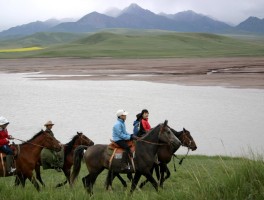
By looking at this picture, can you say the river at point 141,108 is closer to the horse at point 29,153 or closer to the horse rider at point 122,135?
the horse rider at point 122,135

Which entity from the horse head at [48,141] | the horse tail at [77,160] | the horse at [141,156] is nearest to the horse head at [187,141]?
the horse at [141,156]

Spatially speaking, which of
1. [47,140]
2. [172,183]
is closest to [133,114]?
[172,183]

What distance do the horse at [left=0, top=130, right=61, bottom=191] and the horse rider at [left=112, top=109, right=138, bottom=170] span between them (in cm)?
184

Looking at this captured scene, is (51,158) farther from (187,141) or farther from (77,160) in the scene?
(187,141)

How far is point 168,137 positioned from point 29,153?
12.6ft

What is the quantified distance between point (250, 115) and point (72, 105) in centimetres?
1442

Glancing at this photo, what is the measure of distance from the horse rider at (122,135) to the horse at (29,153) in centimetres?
184

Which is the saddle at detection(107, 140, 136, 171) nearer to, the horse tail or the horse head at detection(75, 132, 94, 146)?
the horse tail

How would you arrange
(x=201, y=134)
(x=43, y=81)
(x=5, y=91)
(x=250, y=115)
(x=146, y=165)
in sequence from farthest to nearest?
(x=43, y=81), (x=5, y=91), (x=250, y=115), (x=201, y=134), (x=146, y=165)

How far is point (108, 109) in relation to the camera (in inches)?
1257

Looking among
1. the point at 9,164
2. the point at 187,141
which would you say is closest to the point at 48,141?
the point at 9,164

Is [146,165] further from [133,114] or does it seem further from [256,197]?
[133,114]

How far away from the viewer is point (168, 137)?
11.4 m

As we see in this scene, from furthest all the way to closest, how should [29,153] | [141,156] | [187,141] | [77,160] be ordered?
[187,141]
[77,160]
[29,153]
[141,156]
